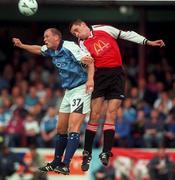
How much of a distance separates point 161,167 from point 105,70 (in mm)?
9121

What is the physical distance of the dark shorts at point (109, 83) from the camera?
53.8ft

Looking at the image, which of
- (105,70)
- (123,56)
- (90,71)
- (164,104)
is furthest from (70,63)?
(123,56)

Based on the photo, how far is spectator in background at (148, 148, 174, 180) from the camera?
25.1 meters

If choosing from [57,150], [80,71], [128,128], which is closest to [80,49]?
[80,71]

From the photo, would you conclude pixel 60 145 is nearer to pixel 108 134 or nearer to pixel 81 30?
pixel 108 134

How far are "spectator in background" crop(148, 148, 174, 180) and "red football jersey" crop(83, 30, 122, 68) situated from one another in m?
9.03

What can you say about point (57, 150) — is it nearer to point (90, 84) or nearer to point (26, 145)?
point (90, 84)

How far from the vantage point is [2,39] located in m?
30.9

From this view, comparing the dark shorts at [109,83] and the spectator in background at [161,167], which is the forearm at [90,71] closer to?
the dark shorts at [109,83]

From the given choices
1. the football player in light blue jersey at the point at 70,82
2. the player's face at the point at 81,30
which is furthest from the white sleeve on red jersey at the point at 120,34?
the football player in light blue jersey at the point at 70,82

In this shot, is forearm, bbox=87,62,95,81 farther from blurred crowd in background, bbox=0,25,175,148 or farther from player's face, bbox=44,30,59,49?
blurred crowd in background, bbox=0,25,175,148

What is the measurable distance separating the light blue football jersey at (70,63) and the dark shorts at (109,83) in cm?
32

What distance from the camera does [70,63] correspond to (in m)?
16.0

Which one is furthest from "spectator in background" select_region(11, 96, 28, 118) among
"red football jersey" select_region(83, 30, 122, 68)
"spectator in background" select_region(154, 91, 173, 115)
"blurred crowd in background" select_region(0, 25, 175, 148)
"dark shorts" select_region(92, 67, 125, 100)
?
"red football jersey" select_region(83, 30, 122, 68)
